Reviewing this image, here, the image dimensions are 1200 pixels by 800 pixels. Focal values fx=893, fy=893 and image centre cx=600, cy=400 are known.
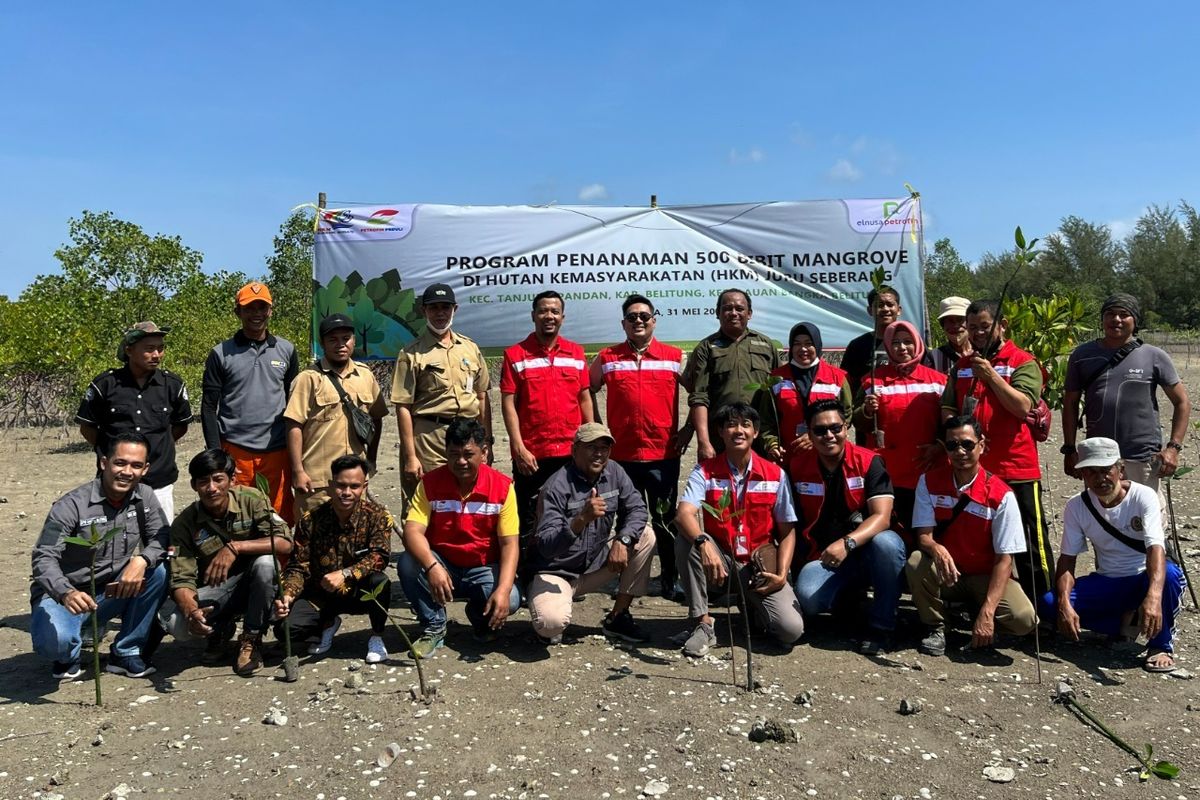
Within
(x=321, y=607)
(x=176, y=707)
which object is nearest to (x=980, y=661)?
(x=321, y=607)

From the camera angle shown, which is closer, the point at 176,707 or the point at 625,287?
the point at 176,707

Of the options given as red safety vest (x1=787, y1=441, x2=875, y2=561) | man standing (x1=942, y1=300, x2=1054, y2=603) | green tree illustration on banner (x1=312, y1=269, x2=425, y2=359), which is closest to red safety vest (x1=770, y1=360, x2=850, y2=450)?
red safety vest (x1=787, y1=441, x2=875, y2=561)

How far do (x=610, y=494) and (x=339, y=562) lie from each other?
1.61 m

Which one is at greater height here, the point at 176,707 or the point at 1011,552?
the point at 1011,552

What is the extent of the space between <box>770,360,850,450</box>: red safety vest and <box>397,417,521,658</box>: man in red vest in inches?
71.5

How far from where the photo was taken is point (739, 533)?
5199 mm

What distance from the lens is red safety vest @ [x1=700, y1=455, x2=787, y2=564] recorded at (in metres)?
5.18

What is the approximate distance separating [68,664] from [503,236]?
5020mm

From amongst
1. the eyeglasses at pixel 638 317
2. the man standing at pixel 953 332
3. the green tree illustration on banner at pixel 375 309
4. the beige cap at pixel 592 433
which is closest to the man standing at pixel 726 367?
the eyeglasses at pixel 638 317

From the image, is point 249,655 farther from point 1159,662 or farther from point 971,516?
point 1159,662

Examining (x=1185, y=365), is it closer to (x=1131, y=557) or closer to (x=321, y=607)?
(x=1131, y=557)

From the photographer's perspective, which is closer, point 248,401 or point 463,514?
point 463,514

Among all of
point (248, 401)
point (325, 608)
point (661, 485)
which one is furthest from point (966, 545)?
point (248, 401)

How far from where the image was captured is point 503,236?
8.33 m
